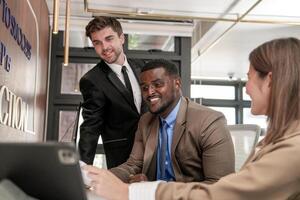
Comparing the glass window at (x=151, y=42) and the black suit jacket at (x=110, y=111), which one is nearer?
the black suit jacket at (x=110, y=111)

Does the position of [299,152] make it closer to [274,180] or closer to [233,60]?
[274,180]

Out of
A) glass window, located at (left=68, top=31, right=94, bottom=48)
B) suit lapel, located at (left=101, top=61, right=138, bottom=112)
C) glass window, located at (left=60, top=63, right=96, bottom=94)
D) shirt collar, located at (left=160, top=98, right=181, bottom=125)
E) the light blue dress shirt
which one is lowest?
the light blue dress shirt

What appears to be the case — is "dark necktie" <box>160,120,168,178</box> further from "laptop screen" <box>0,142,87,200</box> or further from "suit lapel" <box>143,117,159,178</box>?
"laptop screen" <box>0,142,87,200</box>

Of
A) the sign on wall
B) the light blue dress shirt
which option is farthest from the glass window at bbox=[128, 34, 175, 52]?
the light blue dress shirt

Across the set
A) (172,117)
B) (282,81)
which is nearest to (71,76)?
(172,117)

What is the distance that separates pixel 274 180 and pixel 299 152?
0.09 metres

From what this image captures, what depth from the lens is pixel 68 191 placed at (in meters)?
0.70

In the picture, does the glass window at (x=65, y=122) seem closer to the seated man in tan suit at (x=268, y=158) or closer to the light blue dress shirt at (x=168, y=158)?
the light blue dress shirt at (x=168, y=158)

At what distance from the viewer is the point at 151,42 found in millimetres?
5430

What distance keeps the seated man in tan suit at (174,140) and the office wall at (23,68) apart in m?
0.94

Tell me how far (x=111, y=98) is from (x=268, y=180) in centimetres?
144

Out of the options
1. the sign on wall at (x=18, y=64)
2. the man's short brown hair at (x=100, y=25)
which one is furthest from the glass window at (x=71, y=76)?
the man's short brown hair at (x=100, y=25)

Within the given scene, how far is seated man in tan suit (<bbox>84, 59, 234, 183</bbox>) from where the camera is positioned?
1.80 m

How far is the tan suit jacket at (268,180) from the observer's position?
3.26 feet
